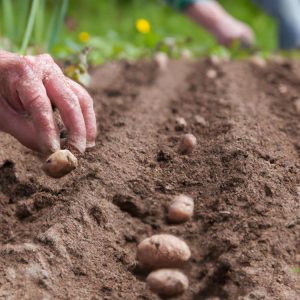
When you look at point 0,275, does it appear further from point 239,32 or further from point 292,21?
point 292,21

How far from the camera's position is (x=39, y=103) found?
1700 mm

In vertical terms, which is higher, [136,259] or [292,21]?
[136,259]

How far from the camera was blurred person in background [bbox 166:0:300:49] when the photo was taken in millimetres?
4695

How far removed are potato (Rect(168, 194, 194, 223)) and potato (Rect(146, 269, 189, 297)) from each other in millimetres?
197

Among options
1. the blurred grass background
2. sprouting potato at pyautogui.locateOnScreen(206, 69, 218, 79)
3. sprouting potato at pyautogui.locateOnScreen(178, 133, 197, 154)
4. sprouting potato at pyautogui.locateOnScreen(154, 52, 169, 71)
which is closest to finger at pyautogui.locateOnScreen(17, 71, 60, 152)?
sprouting potato at pyautogui.locateOnScreen(178, 133, 197, 154)

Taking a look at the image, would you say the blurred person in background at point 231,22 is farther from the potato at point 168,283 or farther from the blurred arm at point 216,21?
the potato at point 168,283

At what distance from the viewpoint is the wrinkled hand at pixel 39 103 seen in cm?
171

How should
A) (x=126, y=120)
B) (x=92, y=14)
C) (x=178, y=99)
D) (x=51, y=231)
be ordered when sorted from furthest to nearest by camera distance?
(x=92, y=14) < (x=178, y=99) < (x=126, y=120) < (x=51, y=231)

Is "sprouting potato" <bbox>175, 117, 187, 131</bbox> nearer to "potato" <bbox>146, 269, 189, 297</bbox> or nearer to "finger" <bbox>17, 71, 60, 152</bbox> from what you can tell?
"finger" <bbox>17, 71, 60, 152</bbox>

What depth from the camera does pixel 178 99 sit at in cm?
275

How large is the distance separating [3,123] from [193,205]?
1.98ft

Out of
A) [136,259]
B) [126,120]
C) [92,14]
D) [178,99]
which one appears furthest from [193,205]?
[92,14]

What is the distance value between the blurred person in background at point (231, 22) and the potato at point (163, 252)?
3.38 metres

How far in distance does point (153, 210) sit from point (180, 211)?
0.08 meters
